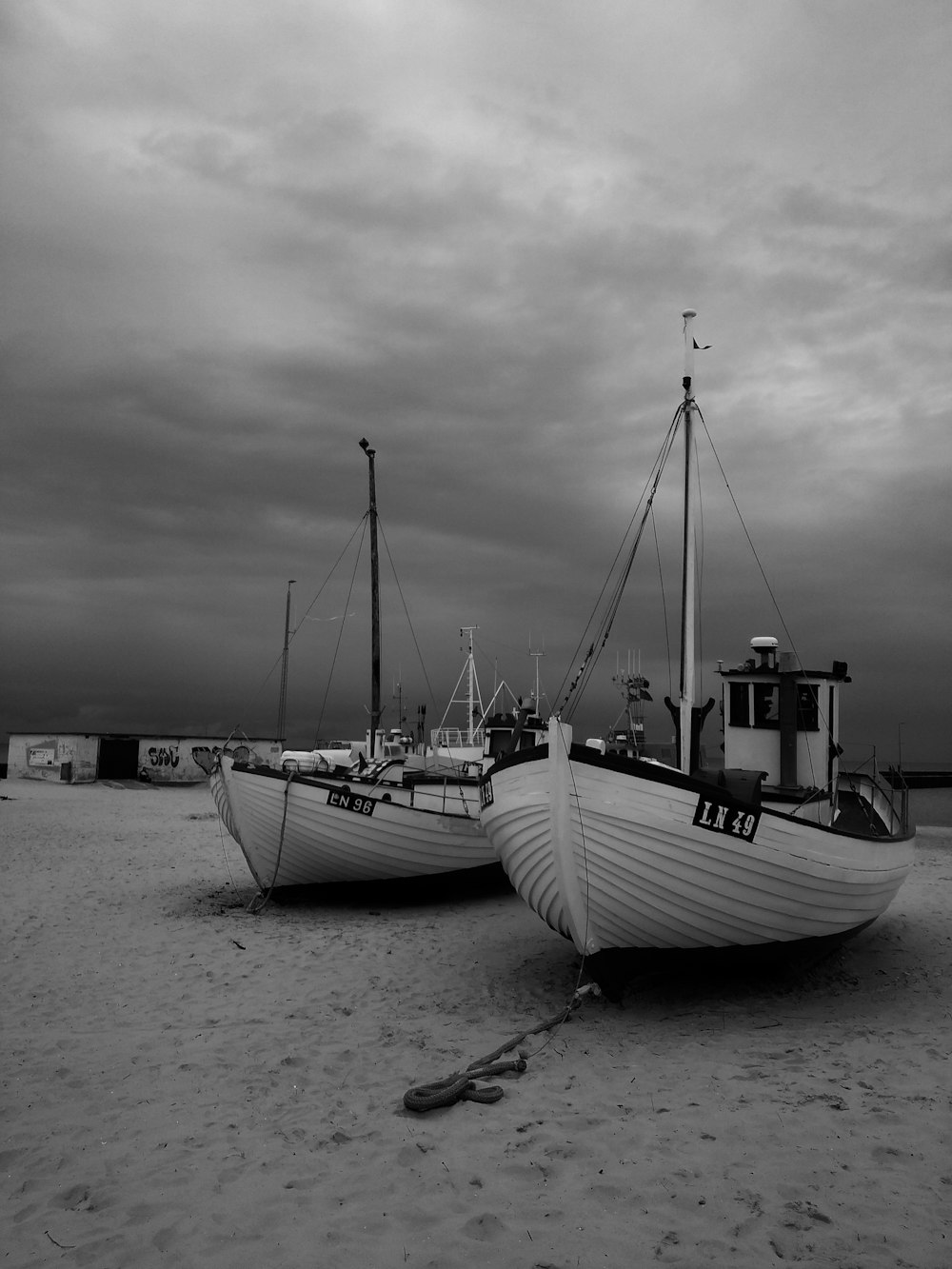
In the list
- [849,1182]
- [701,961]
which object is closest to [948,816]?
[701,961]

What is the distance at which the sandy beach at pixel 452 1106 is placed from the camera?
14.4ft

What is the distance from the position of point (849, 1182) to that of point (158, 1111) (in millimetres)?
4588

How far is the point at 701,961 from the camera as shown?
827 centimetres

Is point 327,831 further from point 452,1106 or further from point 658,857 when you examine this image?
point 452,1106

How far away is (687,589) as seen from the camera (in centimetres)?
1070

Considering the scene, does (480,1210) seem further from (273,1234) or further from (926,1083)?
(926,1083)

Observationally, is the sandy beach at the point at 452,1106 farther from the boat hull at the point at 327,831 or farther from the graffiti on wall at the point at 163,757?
the graffiti on wall at the point at 163,757

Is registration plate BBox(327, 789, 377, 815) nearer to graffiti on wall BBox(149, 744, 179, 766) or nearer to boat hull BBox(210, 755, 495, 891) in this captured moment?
boat hull BBox(210, 755, 495, 891)

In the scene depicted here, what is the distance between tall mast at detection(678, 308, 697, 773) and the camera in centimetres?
1023

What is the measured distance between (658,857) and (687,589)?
13.7ft

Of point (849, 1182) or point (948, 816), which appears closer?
point (849, 1182)

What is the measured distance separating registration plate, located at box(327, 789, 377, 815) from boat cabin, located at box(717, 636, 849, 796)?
5.46m

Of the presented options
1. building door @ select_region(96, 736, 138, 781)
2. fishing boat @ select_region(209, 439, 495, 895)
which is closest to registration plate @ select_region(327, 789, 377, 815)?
fishing boat @ select_region(209, 439, 495, 895)

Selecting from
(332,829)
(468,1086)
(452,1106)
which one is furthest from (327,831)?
(452,1106)
